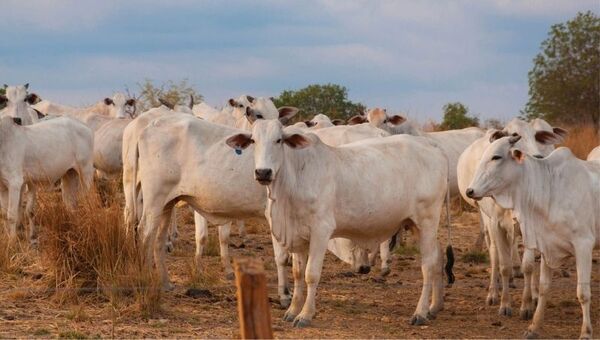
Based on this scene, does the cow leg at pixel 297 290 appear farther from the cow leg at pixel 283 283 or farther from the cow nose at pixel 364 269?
the cow nose at pixel 364 269

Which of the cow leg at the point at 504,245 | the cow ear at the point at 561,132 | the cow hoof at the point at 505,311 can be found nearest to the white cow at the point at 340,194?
the cow hoof at the point at 505,311

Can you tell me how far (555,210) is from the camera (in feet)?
30.5

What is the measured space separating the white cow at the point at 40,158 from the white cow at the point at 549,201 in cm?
530

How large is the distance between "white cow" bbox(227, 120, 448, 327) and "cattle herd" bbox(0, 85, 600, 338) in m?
0.01

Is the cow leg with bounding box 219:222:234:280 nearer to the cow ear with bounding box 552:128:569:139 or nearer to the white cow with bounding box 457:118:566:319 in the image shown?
the white cow with bounding box 457:118:566:319

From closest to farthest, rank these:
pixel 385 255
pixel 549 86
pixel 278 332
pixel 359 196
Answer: pixel 278 332 < pixel 359 196 < pixel 385 255 < pixel 549 86

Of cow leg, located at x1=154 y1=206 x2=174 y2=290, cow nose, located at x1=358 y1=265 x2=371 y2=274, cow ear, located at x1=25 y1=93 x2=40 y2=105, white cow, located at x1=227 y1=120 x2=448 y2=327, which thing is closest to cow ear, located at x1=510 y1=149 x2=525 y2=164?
white cow, located at x1=227 y1=120 x2=448 y2=327

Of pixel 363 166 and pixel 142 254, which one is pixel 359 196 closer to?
pixel 363 166

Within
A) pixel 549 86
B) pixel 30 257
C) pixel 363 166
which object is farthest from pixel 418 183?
pixel 549 86

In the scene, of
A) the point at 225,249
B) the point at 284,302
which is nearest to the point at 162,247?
the point at 225,249

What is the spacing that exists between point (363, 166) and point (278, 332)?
171 centimetres

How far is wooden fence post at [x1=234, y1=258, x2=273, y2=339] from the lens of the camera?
5.29m

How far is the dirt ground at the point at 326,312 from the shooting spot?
9062mm

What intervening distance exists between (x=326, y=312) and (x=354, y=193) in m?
1.17
